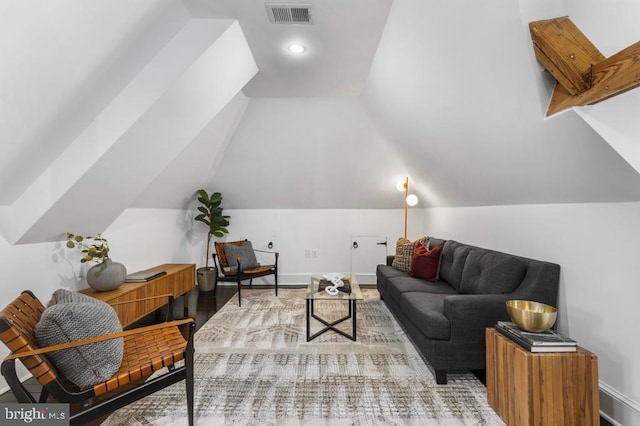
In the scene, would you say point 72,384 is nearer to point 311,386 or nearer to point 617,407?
point 311,386

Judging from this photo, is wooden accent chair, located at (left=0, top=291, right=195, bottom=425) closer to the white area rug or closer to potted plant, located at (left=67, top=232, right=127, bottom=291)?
the white area rug

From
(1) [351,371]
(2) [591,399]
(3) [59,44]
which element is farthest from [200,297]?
(2) [591,399]

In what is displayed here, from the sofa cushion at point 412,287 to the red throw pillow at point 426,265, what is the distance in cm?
8

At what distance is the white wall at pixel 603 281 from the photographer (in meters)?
1.79

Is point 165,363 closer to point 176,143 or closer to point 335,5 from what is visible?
point 176,143

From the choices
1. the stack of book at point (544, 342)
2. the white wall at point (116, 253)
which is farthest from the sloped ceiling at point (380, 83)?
the stack of book at point (544, 342)

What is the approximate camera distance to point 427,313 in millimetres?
2477

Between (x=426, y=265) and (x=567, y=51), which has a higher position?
(x=567, y=51)

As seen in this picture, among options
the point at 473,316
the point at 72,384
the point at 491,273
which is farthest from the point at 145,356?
the point at 491,273

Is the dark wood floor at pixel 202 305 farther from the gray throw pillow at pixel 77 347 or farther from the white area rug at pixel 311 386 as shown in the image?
the gray throw pillow at pixel 77 347

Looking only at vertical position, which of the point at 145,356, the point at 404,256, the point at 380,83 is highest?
the point at 380,83

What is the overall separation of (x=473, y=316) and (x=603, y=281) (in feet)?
2.64

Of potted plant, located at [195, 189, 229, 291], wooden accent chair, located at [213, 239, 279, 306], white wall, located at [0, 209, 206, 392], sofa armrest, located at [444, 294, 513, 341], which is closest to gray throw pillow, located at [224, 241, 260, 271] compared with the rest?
wooden accent chair, located at [213, 239, 279, 306]

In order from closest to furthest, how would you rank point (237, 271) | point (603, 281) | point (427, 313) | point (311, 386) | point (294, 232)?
1. point (603, 281)
2. point (311, 386)
3. point (427, 313)
4. point (237, 271)
5. point (294, 232)
